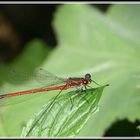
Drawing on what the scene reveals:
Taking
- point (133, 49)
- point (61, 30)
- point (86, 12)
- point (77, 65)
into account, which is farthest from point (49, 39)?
point (133, 49)

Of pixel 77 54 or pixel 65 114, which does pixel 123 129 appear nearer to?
pixel 65 114

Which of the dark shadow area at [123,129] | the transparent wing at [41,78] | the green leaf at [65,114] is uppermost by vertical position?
the transparent wing at [41,78]

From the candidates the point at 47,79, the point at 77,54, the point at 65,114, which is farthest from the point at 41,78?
the point at 77,54

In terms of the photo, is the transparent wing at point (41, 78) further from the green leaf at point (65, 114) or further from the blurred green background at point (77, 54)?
the green leaf at point (65, 114)

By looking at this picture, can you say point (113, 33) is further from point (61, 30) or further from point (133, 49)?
point (61, 30)

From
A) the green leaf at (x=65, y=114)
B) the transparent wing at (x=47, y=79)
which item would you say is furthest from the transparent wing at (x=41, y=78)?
the green leaf at (x=65, y=114)

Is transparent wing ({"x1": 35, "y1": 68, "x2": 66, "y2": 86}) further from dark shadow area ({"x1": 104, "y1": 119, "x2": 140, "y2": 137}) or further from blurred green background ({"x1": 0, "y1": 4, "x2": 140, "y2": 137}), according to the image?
dark shadow area ({"x1": 104, "y1": 119, "x2": 140, "y2": 137})
